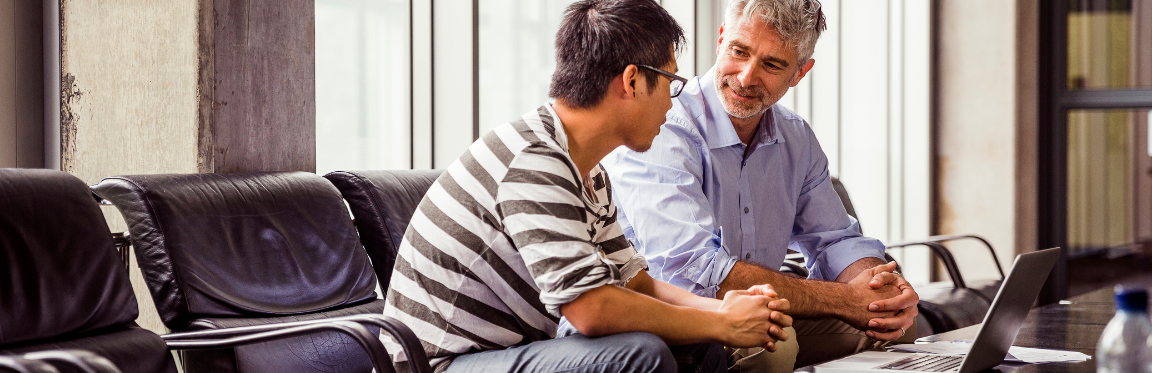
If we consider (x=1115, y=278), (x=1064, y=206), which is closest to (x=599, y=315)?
(x=1064, y=206)

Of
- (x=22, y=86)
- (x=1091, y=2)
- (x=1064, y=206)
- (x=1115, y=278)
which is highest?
(x=1091, y=2)

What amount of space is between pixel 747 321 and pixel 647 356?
241 millimetres

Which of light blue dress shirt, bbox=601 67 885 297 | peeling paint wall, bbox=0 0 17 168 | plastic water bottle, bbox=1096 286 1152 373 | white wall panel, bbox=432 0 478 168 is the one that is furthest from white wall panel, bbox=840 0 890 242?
plastic water bottle, bbox=1096 286 1152 373

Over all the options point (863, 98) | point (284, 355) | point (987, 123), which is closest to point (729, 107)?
point (284, 355)

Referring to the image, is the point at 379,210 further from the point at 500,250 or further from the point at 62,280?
the point at 500,250

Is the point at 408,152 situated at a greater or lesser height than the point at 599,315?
greater

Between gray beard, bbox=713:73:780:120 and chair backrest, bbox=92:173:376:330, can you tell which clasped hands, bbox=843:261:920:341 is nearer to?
gray beard, bbox=713:73:780:120

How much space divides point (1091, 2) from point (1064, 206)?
1.28m

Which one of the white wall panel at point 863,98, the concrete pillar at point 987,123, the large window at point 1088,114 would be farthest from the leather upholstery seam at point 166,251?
the large window at point 1088,114

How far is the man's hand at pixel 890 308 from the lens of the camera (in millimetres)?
2000

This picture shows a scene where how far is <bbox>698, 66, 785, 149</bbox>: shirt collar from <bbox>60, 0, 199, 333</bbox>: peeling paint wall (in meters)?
1.20

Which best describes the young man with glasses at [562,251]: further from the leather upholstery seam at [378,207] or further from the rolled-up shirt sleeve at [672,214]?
the leather upholstery seam at [378,207]

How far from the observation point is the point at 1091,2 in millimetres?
6160

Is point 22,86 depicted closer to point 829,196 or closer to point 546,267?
point 546,267
